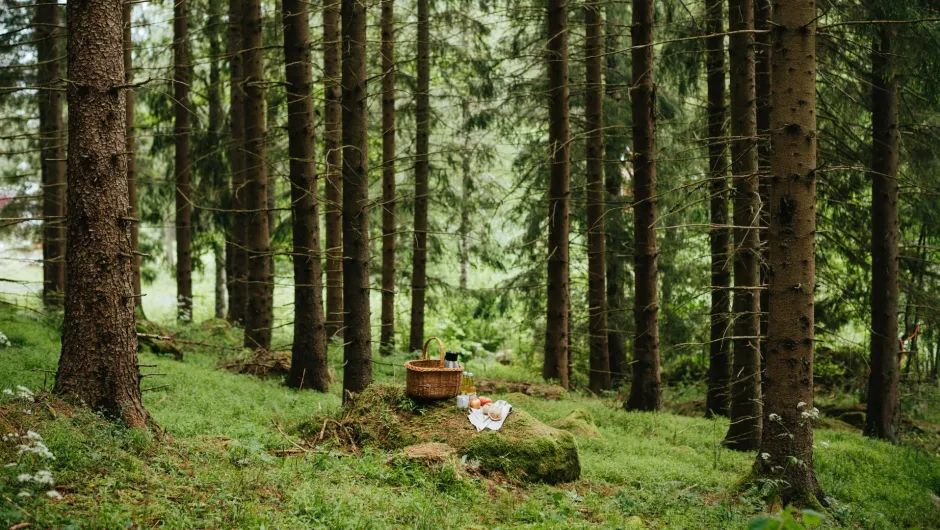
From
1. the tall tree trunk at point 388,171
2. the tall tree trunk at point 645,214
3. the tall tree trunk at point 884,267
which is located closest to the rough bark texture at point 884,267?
the tall tree trunk at point 884,267

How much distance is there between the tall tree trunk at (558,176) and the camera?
1224 centimetres

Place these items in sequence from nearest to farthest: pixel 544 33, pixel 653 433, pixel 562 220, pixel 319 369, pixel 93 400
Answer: pixel 93 400, pixel 653 433, pixel 319 369, pixel 562 220, pixel 544 33

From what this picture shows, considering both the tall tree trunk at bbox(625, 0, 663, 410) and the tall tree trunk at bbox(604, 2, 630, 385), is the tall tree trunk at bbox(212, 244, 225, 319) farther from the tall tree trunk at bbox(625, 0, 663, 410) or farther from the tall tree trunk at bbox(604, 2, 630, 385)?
the tall tree trunk at bbox(625, 0, 663, 410)

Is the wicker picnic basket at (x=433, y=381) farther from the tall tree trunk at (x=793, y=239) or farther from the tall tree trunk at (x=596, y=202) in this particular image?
the tall tree trunk at (x=596, y=202)

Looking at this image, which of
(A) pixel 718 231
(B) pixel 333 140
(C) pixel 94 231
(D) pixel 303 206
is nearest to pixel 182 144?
(B) pixel 333 140

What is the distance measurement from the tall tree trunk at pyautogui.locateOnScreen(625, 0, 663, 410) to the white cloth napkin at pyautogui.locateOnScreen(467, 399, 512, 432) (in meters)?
4.29

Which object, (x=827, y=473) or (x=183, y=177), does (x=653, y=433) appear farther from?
(x=183, y=177)

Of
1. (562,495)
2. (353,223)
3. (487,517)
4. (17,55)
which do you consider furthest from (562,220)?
(17,55)

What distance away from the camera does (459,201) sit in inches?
663

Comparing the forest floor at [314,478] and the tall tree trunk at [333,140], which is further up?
the tall tree trunk at [333,140]

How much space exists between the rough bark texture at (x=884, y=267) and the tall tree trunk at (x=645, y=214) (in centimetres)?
371

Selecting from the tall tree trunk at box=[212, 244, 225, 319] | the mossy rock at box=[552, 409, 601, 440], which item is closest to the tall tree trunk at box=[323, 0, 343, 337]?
the mossy rock at box=[552, 409, 601, 440]

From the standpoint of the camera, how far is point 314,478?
597 cm

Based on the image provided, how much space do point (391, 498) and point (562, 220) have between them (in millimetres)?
8106
